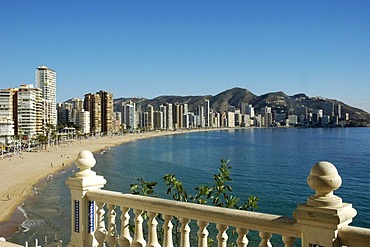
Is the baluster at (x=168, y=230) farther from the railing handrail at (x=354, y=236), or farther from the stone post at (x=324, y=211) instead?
the railing handrail at (x=354, y=236)

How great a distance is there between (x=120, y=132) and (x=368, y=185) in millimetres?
153375

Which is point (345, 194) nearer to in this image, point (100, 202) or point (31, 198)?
point (31, 198)

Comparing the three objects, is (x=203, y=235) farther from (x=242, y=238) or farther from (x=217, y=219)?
(x=242, y=238)

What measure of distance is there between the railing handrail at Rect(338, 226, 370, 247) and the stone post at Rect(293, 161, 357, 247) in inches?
1.3

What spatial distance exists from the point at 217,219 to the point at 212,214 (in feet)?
0.19

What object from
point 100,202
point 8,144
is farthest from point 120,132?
point 100,202

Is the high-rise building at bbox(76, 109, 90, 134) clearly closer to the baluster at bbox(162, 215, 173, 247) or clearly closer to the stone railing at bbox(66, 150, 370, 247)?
the stone railing at bbox(66, 150, 370, 247)

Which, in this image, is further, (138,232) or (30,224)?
(30,224)

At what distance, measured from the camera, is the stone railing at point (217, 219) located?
246 cm

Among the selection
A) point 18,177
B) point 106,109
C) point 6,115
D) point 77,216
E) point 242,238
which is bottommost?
point 18,177

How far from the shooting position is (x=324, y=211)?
2451 millimetres

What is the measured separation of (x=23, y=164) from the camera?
60.7 metres

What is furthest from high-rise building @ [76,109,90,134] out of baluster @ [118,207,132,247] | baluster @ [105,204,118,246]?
baluster @ [118,207,132,247]

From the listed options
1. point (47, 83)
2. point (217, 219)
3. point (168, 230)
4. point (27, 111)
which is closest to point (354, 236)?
point (217, 219)
